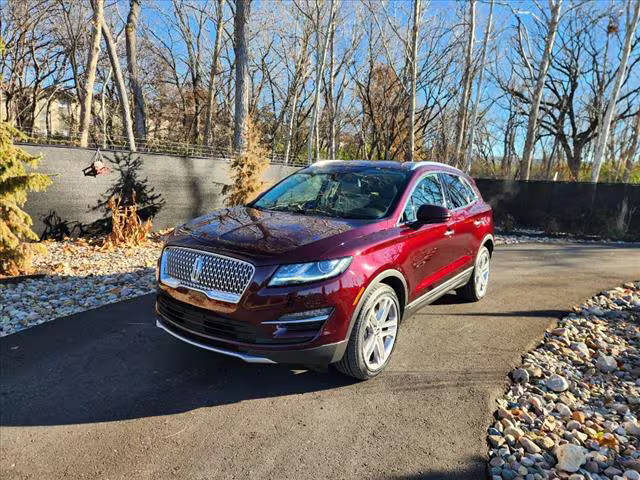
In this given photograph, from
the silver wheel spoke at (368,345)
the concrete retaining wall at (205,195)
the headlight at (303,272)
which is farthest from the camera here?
the concrete retaining wall at (205,195)

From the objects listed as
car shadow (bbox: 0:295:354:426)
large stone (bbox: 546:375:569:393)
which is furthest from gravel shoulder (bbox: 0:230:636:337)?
large stone (bbox: 546:375:569:393)

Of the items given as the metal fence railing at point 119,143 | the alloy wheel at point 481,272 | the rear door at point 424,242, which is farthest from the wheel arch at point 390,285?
the metal fence railing at point 119,143

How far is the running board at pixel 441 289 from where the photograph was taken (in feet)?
13.1

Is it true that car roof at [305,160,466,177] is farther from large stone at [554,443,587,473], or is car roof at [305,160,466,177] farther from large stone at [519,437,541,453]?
large stone at [554,443,587,473]

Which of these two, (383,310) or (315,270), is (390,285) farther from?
(315,270)

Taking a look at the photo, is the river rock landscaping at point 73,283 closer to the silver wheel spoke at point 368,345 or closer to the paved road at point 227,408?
the paved road at point 227,408

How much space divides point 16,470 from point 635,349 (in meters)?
5.31

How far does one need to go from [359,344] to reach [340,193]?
1.61 metres

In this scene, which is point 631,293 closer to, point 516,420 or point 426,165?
point 426,165

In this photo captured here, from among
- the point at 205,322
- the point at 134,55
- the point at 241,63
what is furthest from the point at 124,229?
the point at 134,55

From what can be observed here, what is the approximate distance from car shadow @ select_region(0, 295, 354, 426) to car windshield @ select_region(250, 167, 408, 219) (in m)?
1.46

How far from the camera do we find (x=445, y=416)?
3.05 metres

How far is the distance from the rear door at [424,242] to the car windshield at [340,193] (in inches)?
8.1

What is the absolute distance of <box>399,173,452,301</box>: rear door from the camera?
3.78 metres
